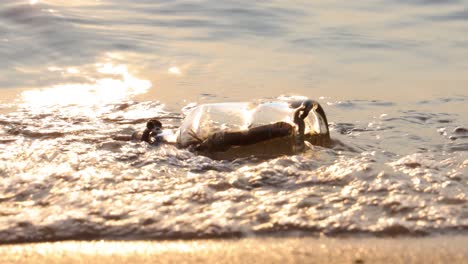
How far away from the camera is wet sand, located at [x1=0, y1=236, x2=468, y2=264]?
5.42 ft

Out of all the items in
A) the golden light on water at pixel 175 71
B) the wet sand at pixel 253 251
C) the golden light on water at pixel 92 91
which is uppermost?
the wet sand at pixel 253 251

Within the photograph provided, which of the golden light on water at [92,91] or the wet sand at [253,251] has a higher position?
the wet sand at [253,251]

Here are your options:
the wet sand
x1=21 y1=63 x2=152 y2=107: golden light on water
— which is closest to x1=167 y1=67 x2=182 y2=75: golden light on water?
x1=21 y1=63 x2=152 y2=107: golden light on water

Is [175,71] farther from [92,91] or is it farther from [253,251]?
[253,251]

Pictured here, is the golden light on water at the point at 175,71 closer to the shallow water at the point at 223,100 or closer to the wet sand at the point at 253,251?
the shallow water at the point at 223,100

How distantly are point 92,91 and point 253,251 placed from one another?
2.14m

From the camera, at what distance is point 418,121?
2973 millimetres

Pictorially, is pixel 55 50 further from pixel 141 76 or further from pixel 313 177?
pixel 313 177

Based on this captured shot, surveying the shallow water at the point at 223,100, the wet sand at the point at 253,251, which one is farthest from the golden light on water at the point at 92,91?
the wet sand at the point at 253,251

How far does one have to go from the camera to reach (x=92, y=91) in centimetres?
365

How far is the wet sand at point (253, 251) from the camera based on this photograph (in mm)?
1653

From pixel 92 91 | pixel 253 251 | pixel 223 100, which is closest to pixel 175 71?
pixel 92 91

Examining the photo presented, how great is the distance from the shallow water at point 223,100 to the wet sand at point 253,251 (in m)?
0.04

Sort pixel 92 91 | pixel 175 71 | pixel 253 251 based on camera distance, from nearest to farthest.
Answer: pixel 253 251 → pixel 92 91 → pixel 175 71
